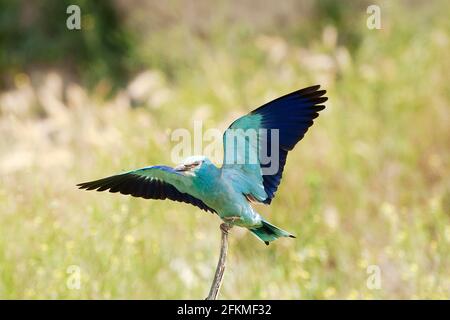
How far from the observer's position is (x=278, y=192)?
16.2 ft

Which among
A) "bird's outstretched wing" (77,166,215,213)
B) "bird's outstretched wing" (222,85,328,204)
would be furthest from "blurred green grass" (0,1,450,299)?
"bird's outstretched wing" (222,85,328,204)

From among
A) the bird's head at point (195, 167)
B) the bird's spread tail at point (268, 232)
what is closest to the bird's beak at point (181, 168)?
the bird's head at point (195, 167)

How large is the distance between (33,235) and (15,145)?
5.89ft

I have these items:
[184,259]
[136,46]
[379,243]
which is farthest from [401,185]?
[136,46]

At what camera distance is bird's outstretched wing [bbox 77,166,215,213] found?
6.13 ft

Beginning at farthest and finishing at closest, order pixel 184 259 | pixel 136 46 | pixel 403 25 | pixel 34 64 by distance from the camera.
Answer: pixel 34 64
pixel 136 46
pixel 403 25
pixel 184 259

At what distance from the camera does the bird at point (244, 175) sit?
5.90ft

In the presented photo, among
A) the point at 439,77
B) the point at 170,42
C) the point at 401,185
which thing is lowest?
the point at 401,185

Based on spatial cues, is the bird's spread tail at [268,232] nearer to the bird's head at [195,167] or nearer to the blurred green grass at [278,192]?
the bird's head at [195,167]

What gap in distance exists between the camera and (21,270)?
12.7 ft

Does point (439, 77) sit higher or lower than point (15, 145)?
higher

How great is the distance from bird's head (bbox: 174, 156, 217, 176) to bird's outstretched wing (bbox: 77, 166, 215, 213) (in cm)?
9

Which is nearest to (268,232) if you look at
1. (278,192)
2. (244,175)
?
(244,175)

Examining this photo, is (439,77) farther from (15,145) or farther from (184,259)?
(15,145)
